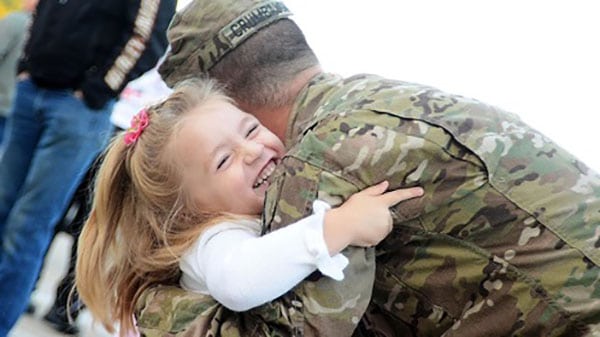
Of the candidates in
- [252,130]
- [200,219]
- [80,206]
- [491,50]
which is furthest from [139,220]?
[80,206]

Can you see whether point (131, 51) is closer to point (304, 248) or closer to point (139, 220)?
point (139, 220)

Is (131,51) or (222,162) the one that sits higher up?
(222,162)

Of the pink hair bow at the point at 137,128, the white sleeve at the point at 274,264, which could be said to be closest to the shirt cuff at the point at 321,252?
the white sleeve at the point at 274,264

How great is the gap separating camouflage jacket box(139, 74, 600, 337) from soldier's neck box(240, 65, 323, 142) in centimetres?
15

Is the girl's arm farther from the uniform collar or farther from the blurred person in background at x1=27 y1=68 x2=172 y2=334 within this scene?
the blurred person in background at x1=27 y1=68 x2=172 y2=334

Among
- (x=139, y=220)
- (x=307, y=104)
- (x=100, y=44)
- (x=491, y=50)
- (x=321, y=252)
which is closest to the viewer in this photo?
(x=321, y=252)

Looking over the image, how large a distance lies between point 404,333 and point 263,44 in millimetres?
460

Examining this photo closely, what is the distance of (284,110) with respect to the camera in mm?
1333

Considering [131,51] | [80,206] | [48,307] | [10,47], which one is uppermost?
[131,51]

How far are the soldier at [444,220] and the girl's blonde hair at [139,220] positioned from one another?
0.50ft

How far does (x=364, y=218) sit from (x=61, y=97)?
4.09 feet

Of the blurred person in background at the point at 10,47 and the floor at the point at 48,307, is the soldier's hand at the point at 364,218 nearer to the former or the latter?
the floor at the point at 48,307

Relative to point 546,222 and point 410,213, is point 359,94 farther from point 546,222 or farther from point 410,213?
point 546,222

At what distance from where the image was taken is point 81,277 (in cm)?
147
